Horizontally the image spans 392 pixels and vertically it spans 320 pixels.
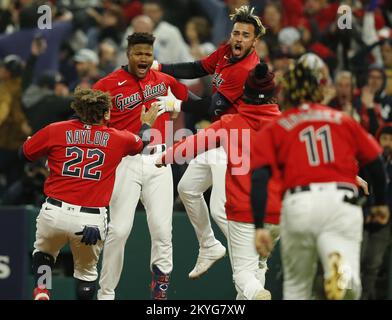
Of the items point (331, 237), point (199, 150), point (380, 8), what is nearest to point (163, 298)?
point (199, 150)

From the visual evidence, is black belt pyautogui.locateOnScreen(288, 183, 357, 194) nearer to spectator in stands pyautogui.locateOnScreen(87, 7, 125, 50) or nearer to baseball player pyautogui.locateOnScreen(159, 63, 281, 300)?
baseball player pyautogui.locateOnScreen(159, 63, 281, 300)

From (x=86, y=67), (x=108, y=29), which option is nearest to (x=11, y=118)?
(x=86, y=67)

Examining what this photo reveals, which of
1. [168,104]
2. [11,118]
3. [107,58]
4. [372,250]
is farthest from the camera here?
[107,58]

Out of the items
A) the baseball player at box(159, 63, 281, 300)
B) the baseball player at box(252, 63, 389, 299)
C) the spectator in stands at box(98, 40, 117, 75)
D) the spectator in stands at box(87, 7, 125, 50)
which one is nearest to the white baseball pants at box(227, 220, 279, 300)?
the baseball player at box(159, 63, 281, 300)

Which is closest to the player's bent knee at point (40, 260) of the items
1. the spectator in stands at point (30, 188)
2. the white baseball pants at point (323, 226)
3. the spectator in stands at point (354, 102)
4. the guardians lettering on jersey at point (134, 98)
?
the guardians lettering on jersey at point (134, 98)

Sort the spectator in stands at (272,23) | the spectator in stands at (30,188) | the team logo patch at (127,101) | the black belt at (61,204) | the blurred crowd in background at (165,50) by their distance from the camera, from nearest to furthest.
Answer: the black belt at (61,204) → the team logo patch at (127,101) → the spectator in stands at (30,188) → the blurred crowd in background at (165,50) → the spectator in stands at (272,23)

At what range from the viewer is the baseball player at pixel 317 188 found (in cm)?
816

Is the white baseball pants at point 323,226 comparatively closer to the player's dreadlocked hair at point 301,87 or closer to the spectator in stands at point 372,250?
the player's dreadlocked hair at point 301,87

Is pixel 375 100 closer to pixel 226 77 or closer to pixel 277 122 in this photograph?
pixel 226 77

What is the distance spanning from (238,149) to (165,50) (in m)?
5.97

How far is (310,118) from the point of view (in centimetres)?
829

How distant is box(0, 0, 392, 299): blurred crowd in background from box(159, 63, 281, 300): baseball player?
249 centimetres

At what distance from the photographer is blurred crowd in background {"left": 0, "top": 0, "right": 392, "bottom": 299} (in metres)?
13.5

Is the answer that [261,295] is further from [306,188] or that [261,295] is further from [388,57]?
[388,57]
